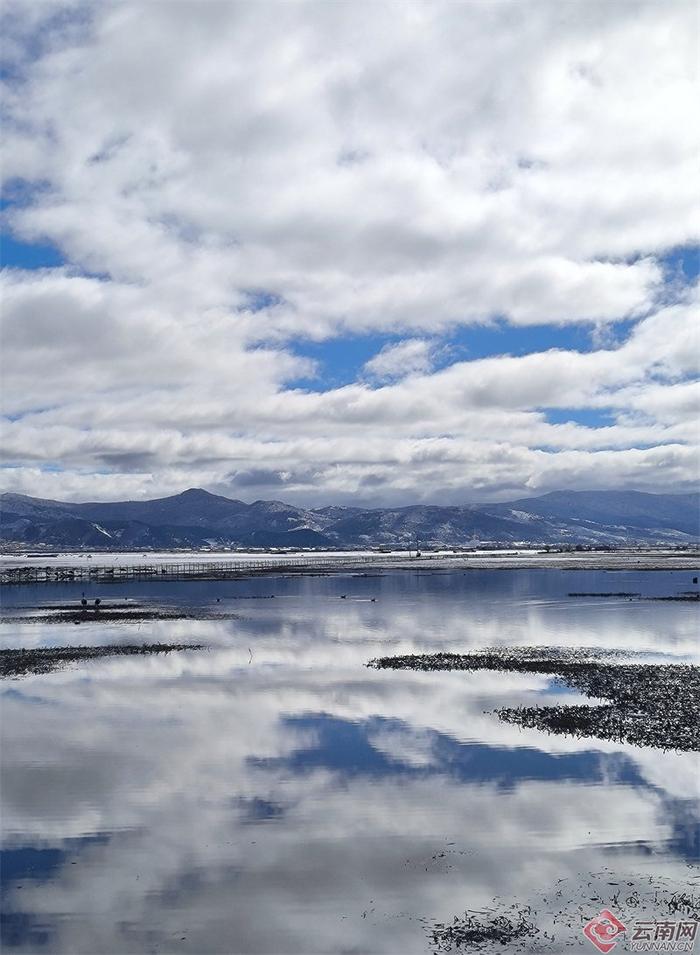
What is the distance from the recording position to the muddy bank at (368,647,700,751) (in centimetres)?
3072

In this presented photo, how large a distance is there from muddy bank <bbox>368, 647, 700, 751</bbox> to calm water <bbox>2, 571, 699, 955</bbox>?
1619 millimetres

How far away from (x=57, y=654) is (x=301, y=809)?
37.1 metres

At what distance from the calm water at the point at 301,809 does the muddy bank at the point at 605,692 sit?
1619mm

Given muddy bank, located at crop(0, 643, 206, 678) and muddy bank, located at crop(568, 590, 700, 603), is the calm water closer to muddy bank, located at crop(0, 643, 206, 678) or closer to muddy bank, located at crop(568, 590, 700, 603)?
muddy bank, located at crop(0, 643, 206, 678)

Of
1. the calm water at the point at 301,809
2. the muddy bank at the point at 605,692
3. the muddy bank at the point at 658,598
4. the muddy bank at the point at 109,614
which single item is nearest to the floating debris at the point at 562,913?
the calm water at the point at 301,809

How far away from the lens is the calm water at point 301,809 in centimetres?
1673

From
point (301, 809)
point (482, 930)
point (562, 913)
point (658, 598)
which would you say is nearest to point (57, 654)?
point (301, 809)

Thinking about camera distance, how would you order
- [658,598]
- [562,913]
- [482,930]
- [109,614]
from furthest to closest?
[658,598] < [109,614] < [562,913] < [482,930]

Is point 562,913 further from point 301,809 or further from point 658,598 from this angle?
point 658,598

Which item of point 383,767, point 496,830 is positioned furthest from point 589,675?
point 496,830

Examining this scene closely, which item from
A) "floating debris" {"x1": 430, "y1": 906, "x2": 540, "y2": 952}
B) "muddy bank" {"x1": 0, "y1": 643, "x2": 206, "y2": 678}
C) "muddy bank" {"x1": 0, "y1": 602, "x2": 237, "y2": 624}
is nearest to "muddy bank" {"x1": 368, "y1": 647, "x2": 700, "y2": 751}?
"floating debris" {"x1": 430, "y1": 906, "x2": 540, "y2": 952}

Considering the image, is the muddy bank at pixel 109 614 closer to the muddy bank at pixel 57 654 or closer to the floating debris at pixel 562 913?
the muddy bank at pixel 57 654

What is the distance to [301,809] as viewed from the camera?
22.7m

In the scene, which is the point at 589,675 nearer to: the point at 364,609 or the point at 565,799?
the point at 565,799
